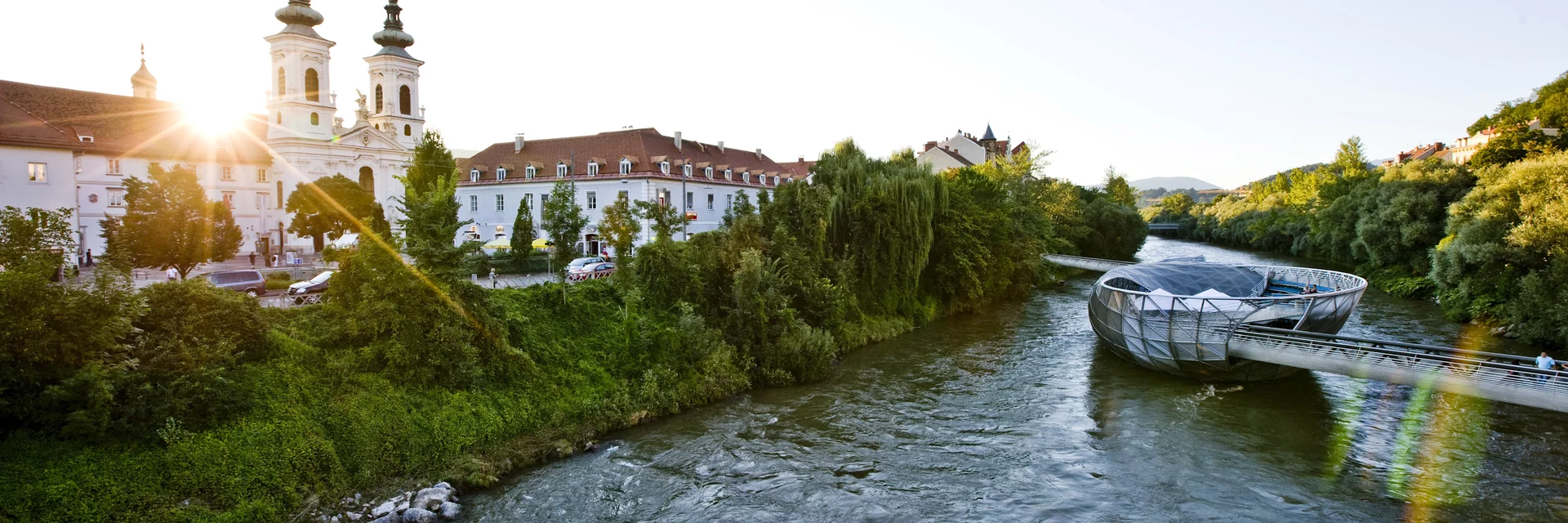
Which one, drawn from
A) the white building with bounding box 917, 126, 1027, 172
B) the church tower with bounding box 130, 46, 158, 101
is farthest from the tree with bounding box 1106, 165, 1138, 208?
the church tower with bounding box 130, 46, 158, 101

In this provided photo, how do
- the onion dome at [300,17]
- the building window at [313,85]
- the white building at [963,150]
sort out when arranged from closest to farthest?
the onion dome at [300,17] < the building window at [313,85] < the white building at [963,150]

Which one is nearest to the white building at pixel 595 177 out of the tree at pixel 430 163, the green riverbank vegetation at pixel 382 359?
the tree at pixel 430 163

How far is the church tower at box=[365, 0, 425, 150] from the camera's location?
52219 millimetres

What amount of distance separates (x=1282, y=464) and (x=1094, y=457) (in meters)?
3.74

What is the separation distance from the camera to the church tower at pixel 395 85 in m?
52.2

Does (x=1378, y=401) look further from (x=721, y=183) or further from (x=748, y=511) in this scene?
(x=721, y=183)

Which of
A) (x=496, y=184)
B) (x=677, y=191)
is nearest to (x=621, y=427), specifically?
(x=677, y=191)

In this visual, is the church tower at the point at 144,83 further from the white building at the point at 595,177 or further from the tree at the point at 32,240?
the tree at the point at 32,240

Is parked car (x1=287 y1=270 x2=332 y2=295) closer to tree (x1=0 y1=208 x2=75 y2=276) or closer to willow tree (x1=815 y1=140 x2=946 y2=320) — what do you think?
tree (x1=0 y1=208 x2=75 y2=276)

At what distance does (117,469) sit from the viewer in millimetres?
13070

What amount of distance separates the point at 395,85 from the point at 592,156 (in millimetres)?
13956

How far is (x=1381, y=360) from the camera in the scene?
1936cm

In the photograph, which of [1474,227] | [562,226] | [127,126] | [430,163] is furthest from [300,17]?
[1474,227]

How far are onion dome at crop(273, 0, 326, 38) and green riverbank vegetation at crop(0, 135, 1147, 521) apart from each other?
24923 millimetres
